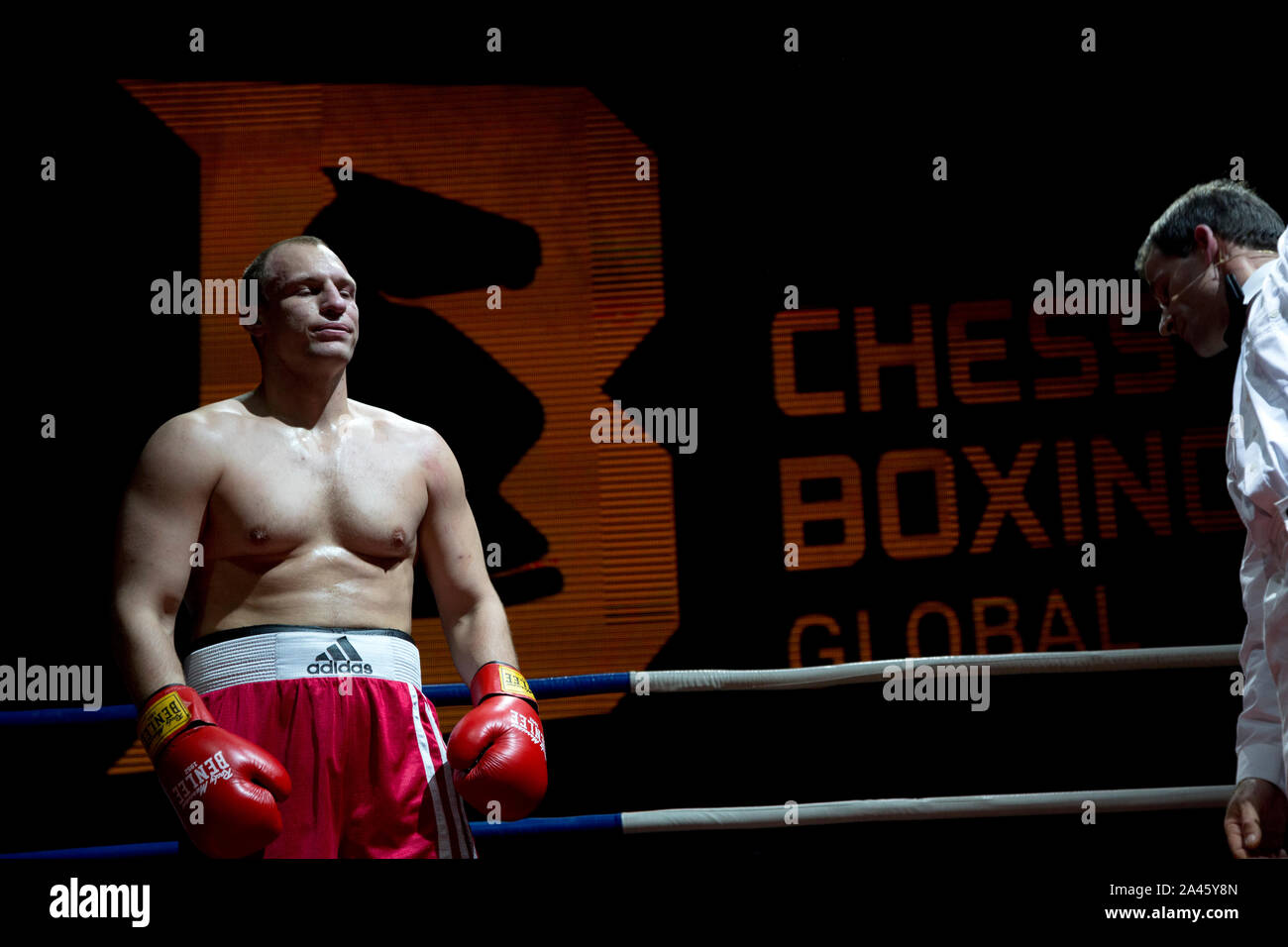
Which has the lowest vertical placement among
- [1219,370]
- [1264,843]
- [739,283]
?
[1264,843]

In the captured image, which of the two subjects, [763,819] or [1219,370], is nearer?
[763,819]

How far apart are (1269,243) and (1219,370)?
1381 millimetres

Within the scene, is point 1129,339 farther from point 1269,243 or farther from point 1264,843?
point 1264,843

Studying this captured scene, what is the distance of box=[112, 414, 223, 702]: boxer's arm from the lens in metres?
→ 1.98

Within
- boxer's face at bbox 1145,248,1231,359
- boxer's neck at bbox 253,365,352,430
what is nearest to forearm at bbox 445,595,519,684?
boxer's neck at bbox 253,365,352,430

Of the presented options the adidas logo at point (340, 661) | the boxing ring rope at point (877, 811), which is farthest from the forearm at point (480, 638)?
the boxing ring rope at point (877, 811)

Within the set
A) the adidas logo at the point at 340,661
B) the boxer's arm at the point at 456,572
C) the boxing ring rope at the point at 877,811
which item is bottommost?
the boxing ring rope at the point at 877,811

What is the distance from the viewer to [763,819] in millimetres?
2889

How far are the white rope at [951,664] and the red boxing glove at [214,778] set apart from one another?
130 cm

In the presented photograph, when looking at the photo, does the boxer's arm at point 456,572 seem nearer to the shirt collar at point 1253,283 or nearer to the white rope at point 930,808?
the white rope at point 930,808

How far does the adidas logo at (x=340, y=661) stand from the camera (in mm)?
2023

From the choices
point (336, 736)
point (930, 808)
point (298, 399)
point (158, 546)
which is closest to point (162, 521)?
point (158, 546)

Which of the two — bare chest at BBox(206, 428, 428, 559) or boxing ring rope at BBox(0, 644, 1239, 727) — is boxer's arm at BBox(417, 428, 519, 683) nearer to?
bare chest at BBox(206, 428, 428, 559)
